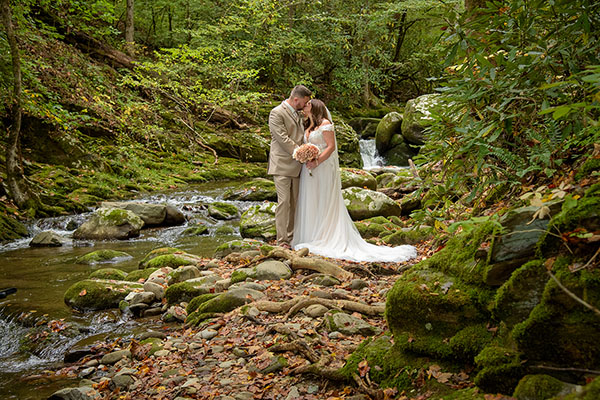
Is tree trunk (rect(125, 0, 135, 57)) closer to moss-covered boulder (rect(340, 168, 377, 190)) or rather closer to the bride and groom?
moss-covered boulder (rect(340, 168, 377, 190))

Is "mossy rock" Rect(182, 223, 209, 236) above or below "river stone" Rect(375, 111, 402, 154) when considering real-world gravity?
below

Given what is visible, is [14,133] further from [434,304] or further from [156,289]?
[434,304]

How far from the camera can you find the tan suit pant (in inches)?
320

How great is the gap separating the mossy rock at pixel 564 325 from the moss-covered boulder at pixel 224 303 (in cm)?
353

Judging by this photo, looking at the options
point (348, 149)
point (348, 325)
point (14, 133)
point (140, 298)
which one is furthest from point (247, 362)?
point (348, 149)

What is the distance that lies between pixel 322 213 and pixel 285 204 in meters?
0.67

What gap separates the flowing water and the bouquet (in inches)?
111

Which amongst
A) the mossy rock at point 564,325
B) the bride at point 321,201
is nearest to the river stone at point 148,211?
the bride at point 321,201

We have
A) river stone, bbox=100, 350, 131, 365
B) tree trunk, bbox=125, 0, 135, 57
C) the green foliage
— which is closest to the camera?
the green foliage

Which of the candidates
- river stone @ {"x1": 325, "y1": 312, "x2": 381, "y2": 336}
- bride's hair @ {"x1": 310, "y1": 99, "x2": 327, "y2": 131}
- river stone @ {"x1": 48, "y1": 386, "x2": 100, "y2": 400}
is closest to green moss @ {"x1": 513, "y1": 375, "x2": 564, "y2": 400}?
river stone @ {"x1": 325, "y1": 312, "x2": 381, "y2": 336}

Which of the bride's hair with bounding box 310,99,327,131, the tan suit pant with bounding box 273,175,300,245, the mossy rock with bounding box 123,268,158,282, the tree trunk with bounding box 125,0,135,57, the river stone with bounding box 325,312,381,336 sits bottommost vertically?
the mossy rock with bounding box 123,268,158,282

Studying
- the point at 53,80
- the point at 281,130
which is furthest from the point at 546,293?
the point at 53,80

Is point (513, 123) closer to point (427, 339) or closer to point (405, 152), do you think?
point (427, 339)

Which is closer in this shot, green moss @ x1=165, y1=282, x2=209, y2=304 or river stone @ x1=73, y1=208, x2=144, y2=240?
green moss @ x1=165, y1=282, x2=209, y2=304
